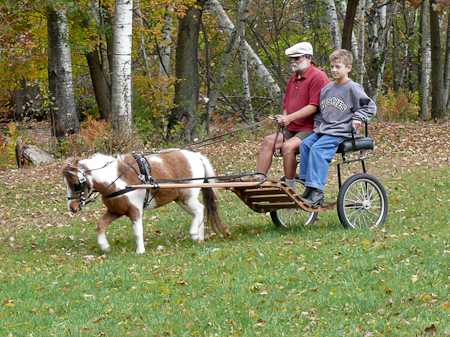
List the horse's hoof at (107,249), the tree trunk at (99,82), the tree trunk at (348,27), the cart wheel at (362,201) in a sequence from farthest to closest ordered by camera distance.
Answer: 1. the tree trunk at (99,82)
2. the tree trunk at (348,27)
3. the cart wheel at (362,201)
4. the horse's hoof at (107,249)

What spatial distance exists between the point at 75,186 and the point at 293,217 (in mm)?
3349

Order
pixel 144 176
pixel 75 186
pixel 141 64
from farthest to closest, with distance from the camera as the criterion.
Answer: pixel 141 64 → pixel 144 176 → pixel 75 186

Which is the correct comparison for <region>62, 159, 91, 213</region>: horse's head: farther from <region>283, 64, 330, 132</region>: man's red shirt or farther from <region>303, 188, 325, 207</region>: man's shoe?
<region>283, 64, 330, 132</region>: man's red shirt

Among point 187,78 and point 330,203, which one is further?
point 187,78

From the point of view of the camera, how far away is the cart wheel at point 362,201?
29.4ft

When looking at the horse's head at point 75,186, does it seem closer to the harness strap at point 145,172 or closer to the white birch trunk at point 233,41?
the harness strap at point 145,172

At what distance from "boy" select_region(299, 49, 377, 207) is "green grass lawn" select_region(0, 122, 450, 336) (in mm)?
772

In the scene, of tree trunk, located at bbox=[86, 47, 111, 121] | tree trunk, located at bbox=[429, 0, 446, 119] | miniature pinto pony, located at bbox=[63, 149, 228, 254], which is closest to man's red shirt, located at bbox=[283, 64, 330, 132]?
miniature pinto pony, located at bbox=[63, 149, 228, 254]

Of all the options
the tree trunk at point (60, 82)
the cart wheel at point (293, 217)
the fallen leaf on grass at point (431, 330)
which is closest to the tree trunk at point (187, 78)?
the tree trunk at point (60, 82)

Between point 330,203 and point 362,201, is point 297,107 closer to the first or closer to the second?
point 330,203

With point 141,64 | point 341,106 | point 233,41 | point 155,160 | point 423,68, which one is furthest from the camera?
point 141,64

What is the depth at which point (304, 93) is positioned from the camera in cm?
891

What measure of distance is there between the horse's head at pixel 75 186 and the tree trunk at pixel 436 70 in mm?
17758

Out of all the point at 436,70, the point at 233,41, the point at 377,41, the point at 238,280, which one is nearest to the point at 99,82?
the point at 233,41
